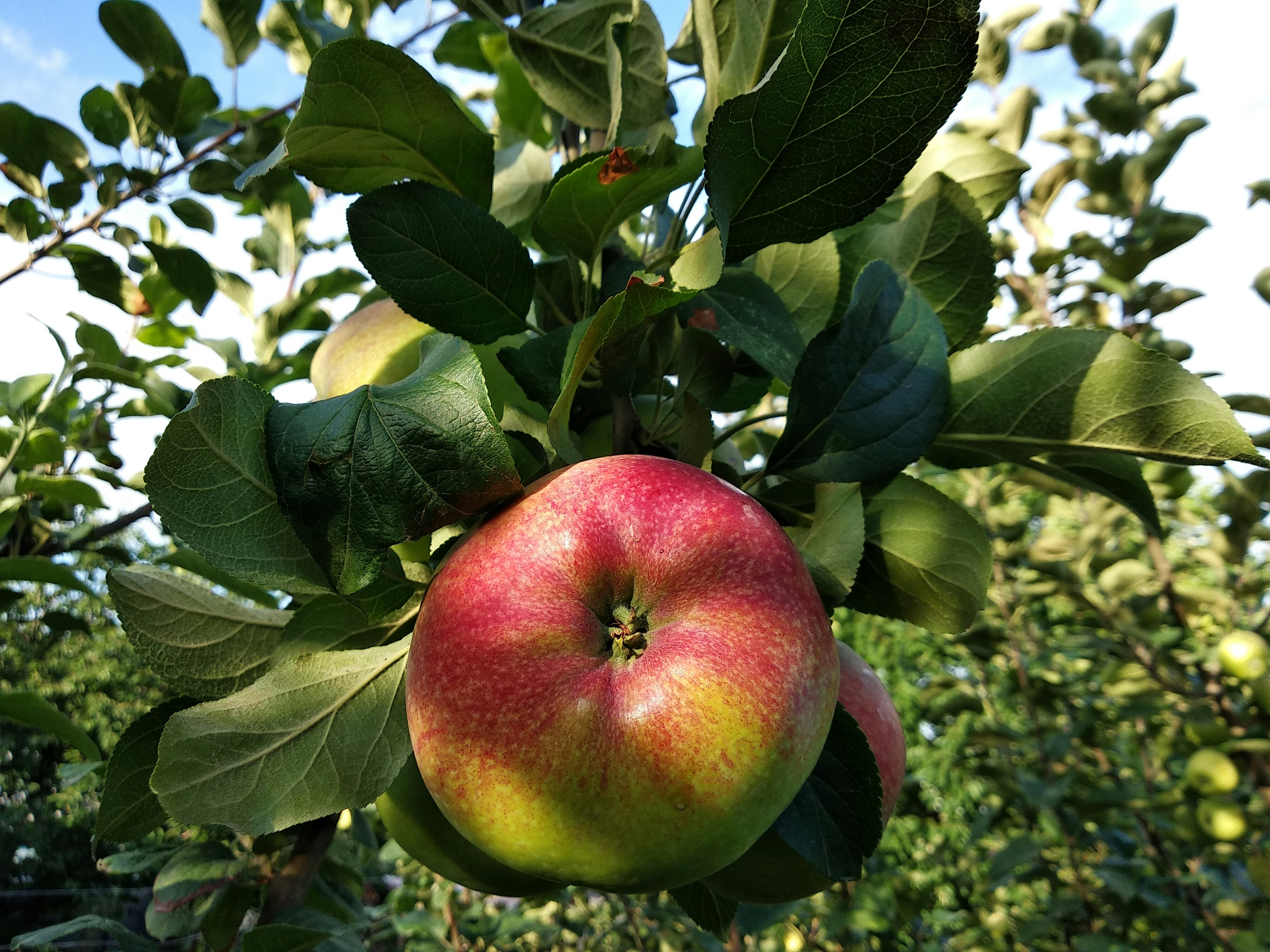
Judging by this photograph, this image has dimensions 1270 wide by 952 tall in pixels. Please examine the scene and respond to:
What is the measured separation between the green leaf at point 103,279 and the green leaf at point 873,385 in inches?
41.4

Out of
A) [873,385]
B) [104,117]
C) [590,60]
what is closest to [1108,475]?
[873,385]

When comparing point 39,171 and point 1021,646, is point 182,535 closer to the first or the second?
point 39,171

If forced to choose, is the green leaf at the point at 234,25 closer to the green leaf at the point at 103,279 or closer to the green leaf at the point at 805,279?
the green leaf at the point at 103,279

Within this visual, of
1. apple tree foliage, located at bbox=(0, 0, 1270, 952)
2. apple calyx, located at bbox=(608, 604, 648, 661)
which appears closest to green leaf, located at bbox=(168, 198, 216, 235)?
apple tree foliage, located at bbox=(0, 0, 1270, 952)

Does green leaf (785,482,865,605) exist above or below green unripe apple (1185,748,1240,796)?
above

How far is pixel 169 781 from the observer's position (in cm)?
46

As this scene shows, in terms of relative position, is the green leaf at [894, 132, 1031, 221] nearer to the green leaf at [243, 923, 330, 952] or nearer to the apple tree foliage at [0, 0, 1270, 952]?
the apple tree foliage at [0, 0, 1270, 952]

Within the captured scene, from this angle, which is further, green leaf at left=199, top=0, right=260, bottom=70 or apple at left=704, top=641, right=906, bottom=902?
green leaf at left=199, top=0, right=260, bottom=70

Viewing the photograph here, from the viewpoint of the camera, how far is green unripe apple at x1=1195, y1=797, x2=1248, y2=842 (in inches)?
67.3

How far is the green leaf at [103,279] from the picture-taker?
3.71ft

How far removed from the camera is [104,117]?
3.62 ft

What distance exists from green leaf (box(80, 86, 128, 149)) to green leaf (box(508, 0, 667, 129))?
0.70 meters

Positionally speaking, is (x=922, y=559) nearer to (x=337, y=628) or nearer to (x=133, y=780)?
(x=337, y=628)

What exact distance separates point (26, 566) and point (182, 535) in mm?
639
